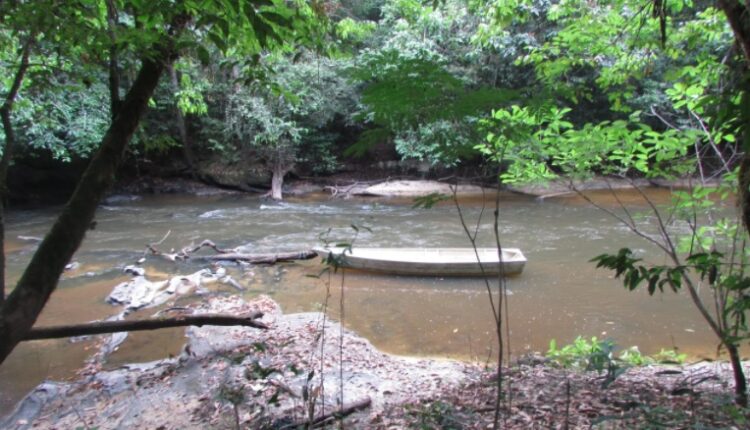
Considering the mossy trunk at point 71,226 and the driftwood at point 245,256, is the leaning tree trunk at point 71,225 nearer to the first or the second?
the mossy trunk at point 71,226

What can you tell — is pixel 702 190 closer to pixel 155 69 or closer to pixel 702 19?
pixel 702 19

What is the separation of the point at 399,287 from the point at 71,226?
21.8ft

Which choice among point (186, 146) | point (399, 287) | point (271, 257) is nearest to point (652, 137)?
point (399, 287)

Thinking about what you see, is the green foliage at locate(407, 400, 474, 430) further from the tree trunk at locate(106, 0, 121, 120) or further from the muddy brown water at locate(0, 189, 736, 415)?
the tree trunk at locate(106, 0, 121, 120)

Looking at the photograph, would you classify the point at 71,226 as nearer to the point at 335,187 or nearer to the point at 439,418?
the point at 439,418

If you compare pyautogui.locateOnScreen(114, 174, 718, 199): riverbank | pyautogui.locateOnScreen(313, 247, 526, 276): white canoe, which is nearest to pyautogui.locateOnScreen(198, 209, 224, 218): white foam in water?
pyautogui.locateOnScreen(114, 174, 718, 199): riverbank

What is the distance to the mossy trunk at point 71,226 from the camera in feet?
5.95

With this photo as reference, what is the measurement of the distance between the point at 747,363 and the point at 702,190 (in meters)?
2.36

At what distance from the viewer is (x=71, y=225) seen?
6.44 feet

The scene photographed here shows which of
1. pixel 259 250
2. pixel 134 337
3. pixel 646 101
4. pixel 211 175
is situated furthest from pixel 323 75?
pixel 134 337

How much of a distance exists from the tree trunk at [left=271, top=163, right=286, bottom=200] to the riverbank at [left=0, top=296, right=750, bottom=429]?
13394 millimetres

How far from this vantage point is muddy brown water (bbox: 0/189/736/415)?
591 centimetres

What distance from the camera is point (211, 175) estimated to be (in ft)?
66.7

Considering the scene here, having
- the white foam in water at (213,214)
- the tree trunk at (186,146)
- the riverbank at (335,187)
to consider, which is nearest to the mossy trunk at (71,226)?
the white foam in water at (213,214)
